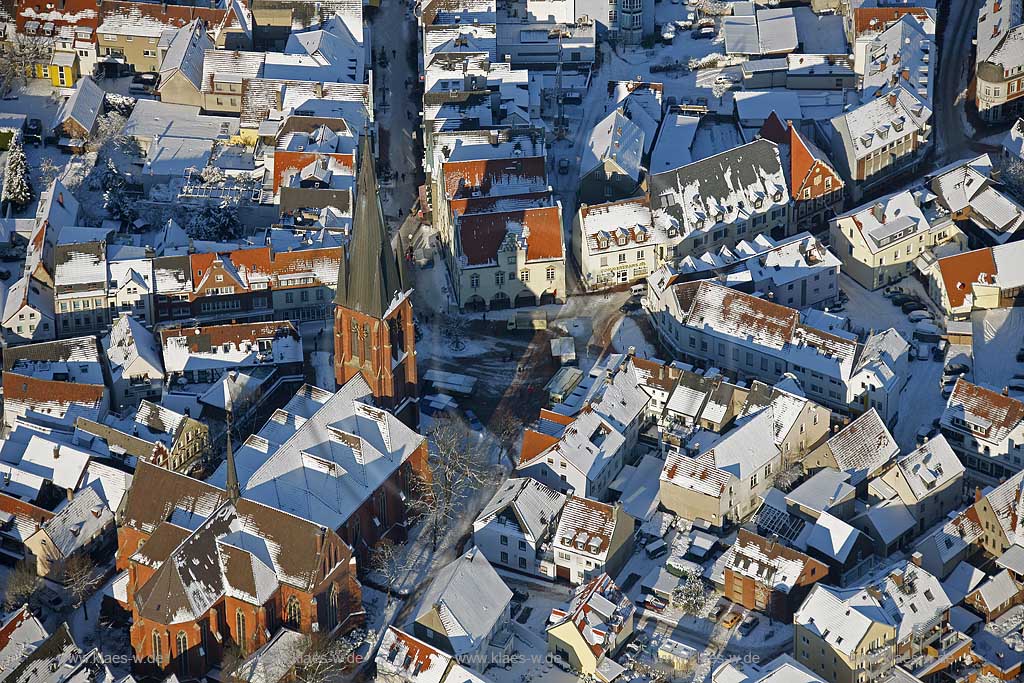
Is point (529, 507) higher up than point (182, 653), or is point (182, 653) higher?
point (529, 507)

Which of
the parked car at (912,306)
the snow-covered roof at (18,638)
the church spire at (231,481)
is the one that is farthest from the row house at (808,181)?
the snow-covered roof at (18,638)

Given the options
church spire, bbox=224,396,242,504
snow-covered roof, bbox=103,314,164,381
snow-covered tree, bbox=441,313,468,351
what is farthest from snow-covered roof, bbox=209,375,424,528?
snow-covered tree, bbox=441,313,468,351

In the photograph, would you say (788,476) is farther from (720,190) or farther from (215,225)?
(215,225)

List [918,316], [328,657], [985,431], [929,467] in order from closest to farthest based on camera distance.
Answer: [328,657]
[929,467]
[985,431]
[918,316]

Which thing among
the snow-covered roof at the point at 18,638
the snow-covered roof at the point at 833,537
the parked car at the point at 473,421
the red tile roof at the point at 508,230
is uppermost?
the red tile roof at the point at 508,230

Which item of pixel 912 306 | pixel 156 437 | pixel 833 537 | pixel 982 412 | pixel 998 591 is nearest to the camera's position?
pixel 998 591

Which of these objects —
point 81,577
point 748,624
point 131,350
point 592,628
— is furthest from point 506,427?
point 81,577

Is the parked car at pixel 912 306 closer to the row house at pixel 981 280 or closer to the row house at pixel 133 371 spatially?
the row house at pixel 981 280
